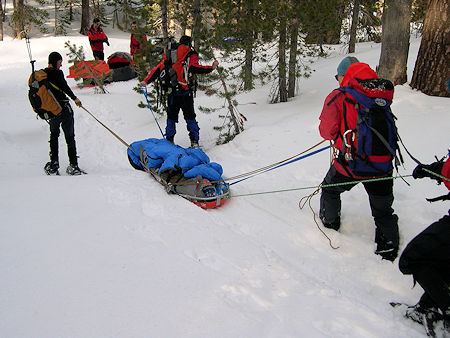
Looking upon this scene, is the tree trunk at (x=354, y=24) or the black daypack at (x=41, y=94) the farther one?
the tree trunk at (x=354, y=24)

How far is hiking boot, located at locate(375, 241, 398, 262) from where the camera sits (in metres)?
3.39

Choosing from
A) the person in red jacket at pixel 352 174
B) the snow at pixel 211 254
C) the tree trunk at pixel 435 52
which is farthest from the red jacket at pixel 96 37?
the person in red jacket at pixel 352 174

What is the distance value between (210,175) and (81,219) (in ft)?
5.54

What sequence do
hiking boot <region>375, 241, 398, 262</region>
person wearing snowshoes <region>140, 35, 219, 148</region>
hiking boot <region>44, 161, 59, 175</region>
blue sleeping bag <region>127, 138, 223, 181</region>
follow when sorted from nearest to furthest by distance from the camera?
hiking boot <region>375, 241, 398, 262</region> → blue sleeping bag <region>127, 138, 223, 181</region> → hiking boot <region>44, 161, 59, 175</region> → person wearing snowshoes <region>140, 35, 219, 148</region>

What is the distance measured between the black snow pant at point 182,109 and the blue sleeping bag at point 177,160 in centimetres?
103

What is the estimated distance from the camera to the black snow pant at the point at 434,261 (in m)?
2.35

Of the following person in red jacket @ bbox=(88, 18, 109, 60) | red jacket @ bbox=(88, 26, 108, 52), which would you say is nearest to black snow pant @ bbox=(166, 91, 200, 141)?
person in red jacket @ bbox=(88, 18, 109, 60)

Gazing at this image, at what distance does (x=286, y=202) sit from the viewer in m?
4.56

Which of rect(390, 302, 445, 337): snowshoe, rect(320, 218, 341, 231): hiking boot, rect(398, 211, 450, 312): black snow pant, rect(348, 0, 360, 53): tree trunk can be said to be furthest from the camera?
rect(348, 0, 360, 53): tree trunk

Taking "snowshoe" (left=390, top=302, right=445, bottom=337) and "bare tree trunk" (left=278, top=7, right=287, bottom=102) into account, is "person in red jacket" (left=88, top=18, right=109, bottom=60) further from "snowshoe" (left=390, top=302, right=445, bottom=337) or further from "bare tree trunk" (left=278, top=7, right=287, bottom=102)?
"snowshoe" (left=390, top=302, right=445, bottom=337)

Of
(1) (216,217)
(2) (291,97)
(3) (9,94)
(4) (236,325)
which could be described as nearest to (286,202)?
(1) (216,217)

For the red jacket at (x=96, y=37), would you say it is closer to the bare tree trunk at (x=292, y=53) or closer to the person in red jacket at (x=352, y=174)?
the bare tree trunk at (x=292, y=53)

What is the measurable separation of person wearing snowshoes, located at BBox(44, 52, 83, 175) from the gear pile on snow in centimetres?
119

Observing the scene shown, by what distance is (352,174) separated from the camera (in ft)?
10.6
